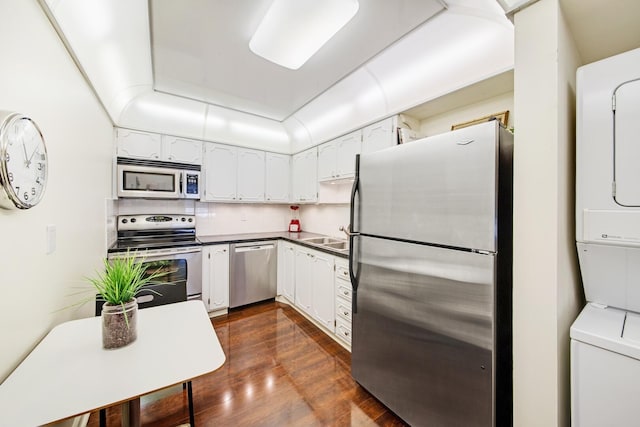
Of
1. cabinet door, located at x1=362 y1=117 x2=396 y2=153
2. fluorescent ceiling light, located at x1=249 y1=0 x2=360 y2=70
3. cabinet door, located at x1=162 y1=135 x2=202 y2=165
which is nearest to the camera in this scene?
fluorescent ceiling light, located at x1=249 y1=0 x2=360 y2=70

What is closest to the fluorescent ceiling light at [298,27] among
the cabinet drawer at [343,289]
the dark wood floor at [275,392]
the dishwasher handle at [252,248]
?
the cabinet drawer at [343,289]

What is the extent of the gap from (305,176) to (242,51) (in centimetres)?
181

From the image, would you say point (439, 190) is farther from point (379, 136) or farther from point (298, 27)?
point (298, 27)

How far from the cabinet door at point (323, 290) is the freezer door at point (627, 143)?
1.92 meters

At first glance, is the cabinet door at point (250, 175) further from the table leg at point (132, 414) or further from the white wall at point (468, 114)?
the table leg at point (132, 414)

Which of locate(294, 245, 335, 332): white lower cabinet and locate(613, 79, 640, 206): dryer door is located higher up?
locate(613, 79, 640, 206): dryer door

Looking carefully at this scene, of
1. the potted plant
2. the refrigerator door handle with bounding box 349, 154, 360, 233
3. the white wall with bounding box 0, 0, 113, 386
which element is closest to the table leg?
the potted plant

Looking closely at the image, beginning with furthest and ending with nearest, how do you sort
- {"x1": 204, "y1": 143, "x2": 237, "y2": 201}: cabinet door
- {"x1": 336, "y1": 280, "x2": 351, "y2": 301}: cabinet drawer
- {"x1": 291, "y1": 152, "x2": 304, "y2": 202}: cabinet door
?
{"x1": 291, "y1": 152, "x2": 304, "y2": 202}: cabinet door, {"x1": 204, "y1": 143, "x2": 237, "y2": 201}: cabinet door, {"x1": 336, "y1": 280, "x2": 351, "y2": 301}: cabinet drawer

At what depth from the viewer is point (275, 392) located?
1.82 m

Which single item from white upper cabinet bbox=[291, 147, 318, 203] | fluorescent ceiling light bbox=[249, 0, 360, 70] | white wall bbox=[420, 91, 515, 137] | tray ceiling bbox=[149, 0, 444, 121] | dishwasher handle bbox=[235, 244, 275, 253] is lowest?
dishwasher handle bbox=[235, 244, 275, 253]

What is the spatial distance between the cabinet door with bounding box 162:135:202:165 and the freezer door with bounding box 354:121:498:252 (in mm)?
2385

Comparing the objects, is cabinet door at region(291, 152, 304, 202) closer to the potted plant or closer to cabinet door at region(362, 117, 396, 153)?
cabinet door at region(362, 117, 396, 153)

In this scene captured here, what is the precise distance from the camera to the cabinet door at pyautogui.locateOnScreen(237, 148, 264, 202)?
3.50 m

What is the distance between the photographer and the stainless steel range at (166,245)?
2.59 m
